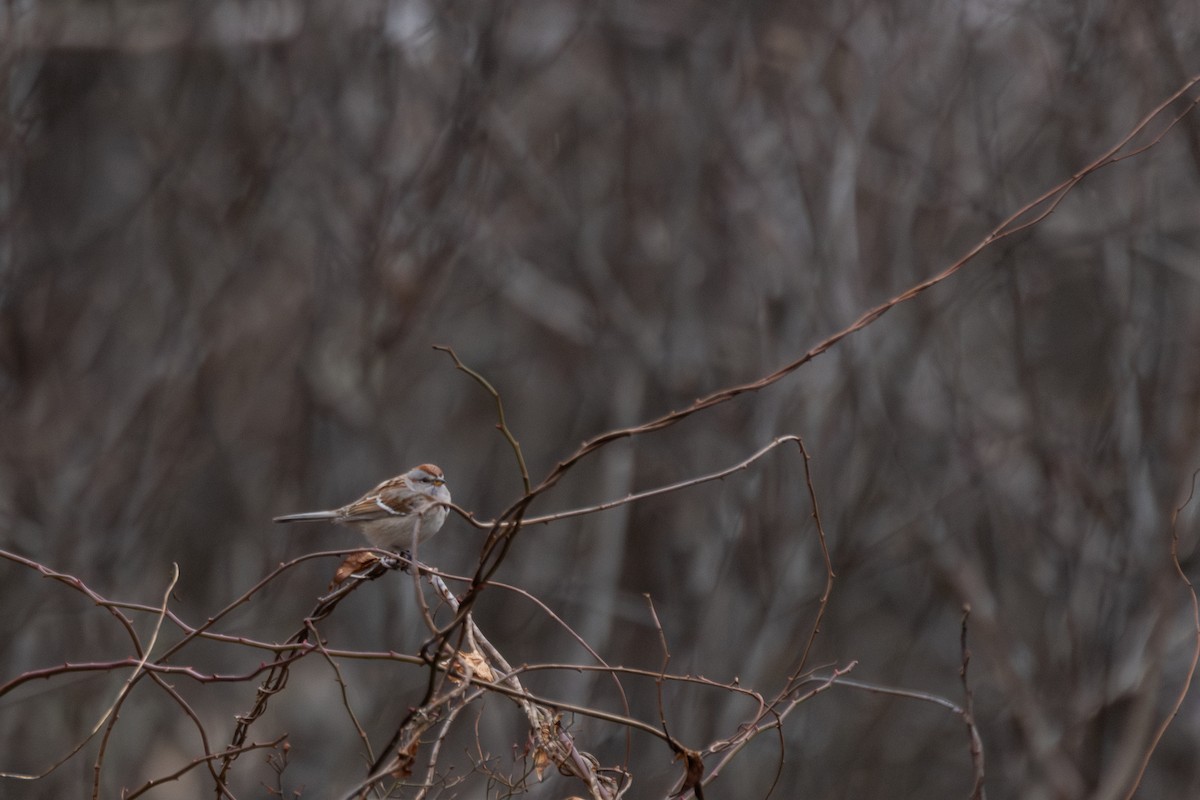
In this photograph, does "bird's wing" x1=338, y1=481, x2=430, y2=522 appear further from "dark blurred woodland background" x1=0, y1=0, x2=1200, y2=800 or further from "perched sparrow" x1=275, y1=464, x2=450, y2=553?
"dark blurred woodland background" x1=0, y1=0, x2=1200, y2=800

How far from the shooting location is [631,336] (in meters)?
8.14

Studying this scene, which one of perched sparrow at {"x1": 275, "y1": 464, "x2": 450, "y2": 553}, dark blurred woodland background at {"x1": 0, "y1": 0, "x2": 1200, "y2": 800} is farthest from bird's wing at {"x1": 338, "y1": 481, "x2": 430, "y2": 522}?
dark blurred woodland background at {"x1": 0, "y1": 0, "x2": 1200, "y2": 800}

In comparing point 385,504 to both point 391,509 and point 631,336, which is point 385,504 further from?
point 631,336

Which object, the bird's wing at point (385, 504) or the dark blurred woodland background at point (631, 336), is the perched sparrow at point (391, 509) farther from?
the dark blurred woodland background at point (631, 336)

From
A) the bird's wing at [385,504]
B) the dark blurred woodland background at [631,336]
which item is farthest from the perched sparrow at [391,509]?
the dark blurred woodland background at [631,336]

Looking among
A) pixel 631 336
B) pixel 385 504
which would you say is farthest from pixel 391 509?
pixel 631 336

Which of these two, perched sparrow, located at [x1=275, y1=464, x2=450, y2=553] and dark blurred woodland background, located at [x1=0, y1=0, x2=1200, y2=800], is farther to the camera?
dark blurred woodland background, located at [x1=0, y1=0, x2=1200, y2=800]

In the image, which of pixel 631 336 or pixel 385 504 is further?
pixel 631 336

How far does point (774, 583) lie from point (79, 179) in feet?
18.8

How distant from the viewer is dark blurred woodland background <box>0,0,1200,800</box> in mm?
7379

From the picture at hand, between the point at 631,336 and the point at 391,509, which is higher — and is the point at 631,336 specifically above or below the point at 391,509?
below

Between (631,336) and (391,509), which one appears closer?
(391,509)

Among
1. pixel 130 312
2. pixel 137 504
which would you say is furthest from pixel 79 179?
pixel 137 504

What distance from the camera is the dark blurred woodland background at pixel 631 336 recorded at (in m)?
7.38
